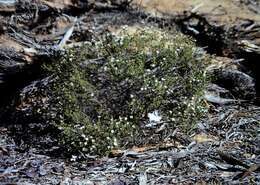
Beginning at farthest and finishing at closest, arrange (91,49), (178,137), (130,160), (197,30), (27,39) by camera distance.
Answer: (197,30), (27,39), (91,49), (178,137), (130,160)

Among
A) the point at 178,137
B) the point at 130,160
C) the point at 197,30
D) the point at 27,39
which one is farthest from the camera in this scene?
the point at 197,30

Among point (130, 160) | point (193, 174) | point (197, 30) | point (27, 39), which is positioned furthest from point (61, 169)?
point (197, 30)

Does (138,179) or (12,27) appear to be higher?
(12,27)

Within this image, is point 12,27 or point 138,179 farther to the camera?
point 12,27

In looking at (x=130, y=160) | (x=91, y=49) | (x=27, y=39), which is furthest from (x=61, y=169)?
(x=27, y=39)

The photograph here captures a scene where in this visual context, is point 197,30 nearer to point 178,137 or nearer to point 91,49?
point 91,49

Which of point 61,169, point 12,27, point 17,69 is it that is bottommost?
point 61,169
